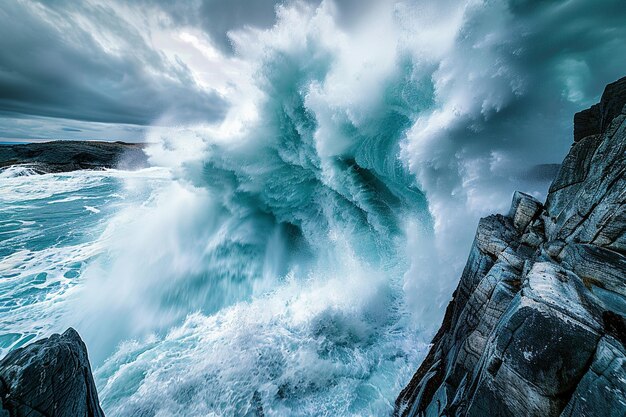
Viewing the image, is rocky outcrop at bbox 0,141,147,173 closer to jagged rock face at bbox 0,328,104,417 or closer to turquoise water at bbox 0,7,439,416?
turquoise water at bbox 0,7,439,416

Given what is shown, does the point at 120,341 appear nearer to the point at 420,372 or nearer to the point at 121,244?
the point at 121,244

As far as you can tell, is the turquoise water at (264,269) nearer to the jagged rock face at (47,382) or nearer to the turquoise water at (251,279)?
the turquoise water at (251,279)

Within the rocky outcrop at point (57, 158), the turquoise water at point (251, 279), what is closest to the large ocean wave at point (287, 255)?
the turquoise water at point (251, 279)

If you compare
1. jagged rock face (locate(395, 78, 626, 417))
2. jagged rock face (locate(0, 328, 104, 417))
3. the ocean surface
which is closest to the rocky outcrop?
the ocean surface

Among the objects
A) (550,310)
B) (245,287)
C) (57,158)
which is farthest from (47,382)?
(57,158)

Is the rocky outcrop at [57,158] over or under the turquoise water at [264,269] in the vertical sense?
under

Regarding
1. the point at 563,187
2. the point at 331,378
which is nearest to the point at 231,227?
the point at 331,378
